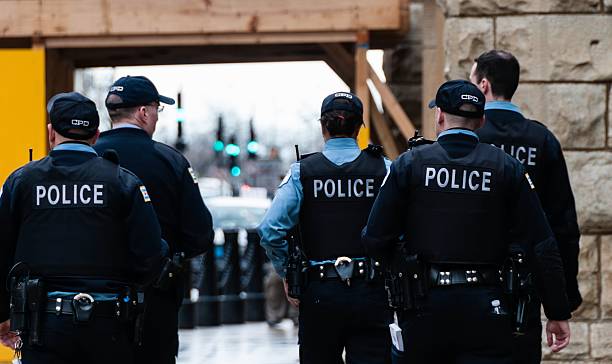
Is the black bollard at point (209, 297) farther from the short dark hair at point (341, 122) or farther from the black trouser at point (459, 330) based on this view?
the black trouser at point (459, 330)

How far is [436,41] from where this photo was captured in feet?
41.5

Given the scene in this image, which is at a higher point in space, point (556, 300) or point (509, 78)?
point (509, 78)

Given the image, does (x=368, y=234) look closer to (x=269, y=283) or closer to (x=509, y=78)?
(x=509, y=78)

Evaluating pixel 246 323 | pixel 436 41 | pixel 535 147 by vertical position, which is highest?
pixel 436 41

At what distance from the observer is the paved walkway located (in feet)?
47.5

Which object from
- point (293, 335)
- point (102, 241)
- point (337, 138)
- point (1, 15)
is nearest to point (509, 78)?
point (337, 138)

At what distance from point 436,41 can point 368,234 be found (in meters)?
6.73

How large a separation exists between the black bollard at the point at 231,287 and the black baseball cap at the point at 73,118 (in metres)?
14.5

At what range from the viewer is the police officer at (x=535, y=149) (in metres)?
6.68

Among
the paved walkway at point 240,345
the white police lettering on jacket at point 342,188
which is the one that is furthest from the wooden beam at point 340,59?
the white police lettering on jacket at point 342,188

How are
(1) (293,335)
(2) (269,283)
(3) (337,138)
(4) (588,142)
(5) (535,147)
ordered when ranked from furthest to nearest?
1. (2) (269,283)
2. (1) (293,335)
3. (4) (588,142)
4. (3) (337,138)
5. (5) (535,147)

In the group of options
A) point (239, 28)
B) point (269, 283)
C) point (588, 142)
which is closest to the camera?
point (588, 142)

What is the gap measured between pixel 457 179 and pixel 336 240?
5.24ft

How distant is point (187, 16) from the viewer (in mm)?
12695
